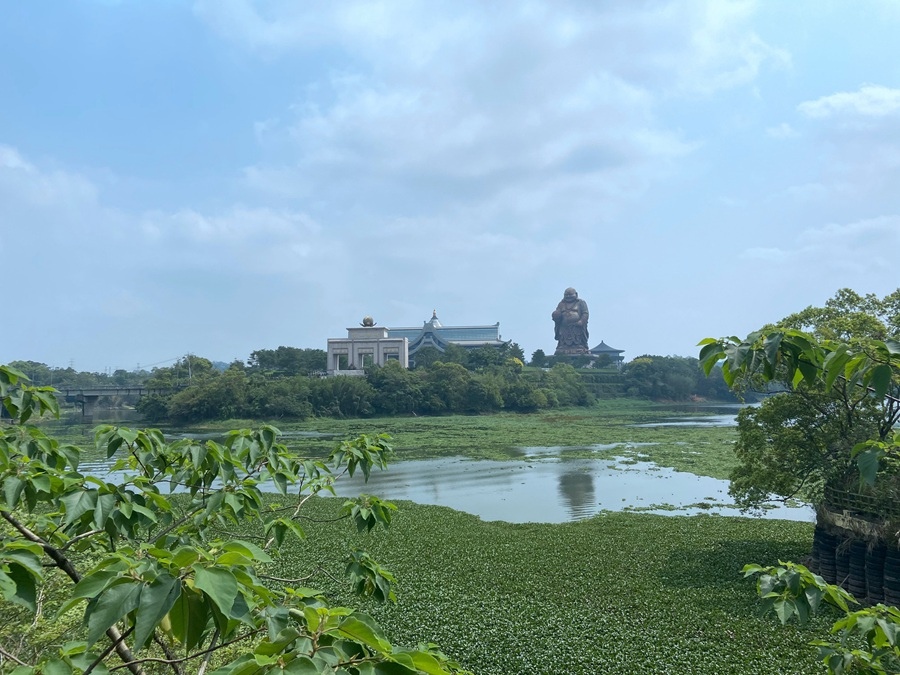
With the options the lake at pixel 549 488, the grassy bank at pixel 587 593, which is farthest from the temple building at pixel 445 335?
the grassy bank at pixel 587 593

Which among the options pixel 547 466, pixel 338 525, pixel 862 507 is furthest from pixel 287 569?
pixel 547 466

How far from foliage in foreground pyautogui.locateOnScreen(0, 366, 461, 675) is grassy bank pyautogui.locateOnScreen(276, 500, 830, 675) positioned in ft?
11.8

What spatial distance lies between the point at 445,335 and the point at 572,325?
606 inches

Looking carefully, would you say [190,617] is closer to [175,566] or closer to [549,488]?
[175,566]

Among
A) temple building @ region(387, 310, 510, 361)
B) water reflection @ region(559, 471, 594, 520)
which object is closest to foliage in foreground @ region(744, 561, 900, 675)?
water reflection @ region(559, 471, 594, 520)

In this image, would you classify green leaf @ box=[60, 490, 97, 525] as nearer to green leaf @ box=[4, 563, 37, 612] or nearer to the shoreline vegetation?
green leaf @ box=[4, 563, 37, 612]

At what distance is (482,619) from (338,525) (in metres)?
5.66

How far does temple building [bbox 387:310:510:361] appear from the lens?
72556 millimetres

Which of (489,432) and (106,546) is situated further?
(489,432)

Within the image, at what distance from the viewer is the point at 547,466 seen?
71.0ft

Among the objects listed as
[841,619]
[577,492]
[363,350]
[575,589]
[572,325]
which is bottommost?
[577,492]

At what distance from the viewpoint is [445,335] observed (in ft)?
243

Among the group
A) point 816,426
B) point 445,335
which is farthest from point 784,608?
point 445,335

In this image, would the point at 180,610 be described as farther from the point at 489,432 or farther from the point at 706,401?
the point at 706,401
